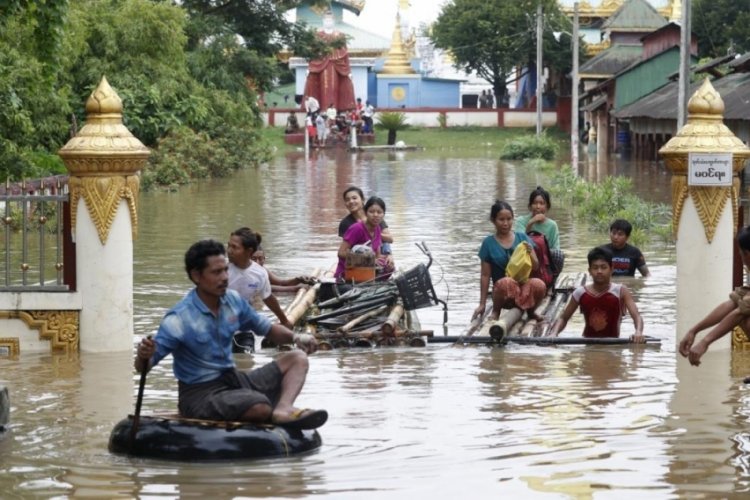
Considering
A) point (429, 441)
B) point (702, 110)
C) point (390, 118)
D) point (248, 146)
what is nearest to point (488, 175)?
point (248, 146)

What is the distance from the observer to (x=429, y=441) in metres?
9.85

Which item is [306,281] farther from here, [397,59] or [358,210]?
[397,59]

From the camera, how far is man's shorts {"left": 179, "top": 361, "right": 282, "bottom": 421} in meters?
9.22

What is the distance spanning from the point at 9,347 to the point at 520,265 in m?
4.49

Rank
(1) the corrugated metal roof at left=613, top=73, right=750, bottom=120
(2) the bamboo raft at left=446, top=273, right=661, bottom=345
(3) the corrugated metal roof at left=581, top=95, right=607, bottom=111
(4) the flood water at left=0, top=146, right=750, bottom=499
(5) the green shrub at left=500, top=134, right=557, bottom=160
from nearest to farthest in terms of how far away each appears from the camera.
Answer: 1. (4) the flood water at left=0, top=146, right=750, bottom=499
2. (2) the bamboo raft at left=446, top=273, right=661, bottom=345
3. (1) the corrugated metal roof at left=613, top=73, right=750, bottom=120
4. (5) the green shrub at left=500, top=134, right=557, bottom=160
5. (3) the corrugated metal roof at left=581, top=95, right=607, bottom=111

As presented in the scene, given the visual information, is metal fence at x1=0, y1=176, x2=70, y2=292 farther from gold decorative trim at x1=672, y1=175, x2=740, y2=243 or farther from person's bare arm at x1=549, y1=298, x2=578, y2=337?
gold decorative trim at x1=672, y1=175, x2=740, y2=243

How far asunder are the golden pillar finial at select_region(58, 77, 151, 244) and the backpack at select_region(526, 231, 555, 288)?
4293 mm

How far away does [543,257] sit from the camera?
15852 millimetres

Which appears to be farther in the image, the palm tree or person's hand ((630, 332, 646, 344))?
the palm tree

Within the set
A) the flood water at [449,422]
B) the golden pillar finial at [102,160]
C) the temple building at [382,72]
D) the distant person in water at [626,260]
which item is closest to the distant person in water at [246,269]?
the flood water at [449,422]

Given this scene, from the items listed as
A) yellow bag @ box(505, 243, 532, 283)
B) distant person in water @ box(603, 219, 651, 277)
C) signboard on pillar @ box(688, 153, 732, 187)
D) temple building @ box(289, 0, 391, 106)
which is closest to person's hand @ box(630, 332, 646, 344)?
signboard on pillar @ box(688, 153, 732, 187)

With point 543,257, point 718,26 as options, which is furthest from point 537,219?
point 718,26

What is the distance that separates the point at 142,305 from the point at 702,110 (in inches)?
249

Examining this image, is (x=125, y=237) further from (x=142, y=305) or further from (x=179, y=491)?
(x=179, y=491)
